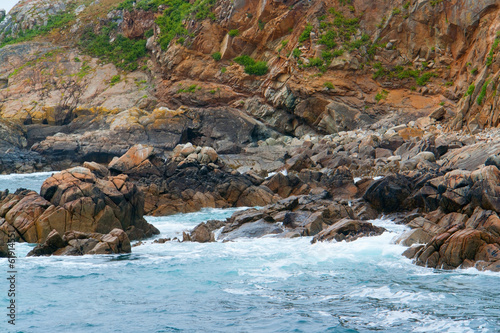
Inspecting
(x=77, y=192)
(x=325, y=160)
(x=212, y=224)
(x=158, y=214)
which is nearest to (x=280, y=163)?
(x=325, y=160)

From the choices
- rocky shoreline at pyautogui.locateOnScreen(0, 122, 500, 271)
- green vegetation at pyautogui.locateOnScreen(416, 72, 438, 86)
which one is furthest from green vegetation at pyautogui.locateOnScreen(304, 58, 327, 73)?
rocky shoreline at pyautogui.locateOnScreen(0, 122, 500, 271)

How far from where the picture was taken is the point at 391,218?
1681 centimetres

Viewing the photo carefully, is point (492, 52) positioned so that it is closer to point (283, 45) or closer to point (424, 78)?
point (424, 78)

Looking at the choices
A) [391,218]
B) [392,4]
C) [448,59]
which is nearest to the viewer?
[391,218]

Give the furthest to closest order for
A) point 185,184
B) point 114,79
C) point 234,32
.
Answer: point 114,79 → point 234,32 → point 185,184

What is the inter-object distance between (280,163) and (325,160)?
318 cm

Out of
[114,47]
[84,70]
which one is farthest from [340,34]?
[84,70]

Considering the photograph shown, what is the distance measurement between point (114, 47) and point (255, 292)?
46.7 meters

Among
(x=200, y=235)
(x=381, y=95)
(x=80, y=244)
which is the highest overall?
(x=381, y=95)

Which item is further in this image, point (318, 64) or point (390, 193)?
point (318, 64)

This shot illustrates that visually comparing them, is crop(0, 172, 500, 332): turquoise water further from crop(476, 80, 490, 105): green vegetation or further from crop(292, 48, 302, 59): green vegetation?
crop(292, 48, 302, 59): green vegetation

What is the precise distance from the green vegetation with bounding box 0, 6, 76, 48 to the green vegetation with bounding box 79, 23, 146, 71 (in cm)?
377

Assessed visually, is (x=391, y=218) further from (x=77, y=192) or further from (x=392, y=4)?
(x=392, y=4)

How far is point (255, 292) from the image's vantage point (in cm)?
1030
